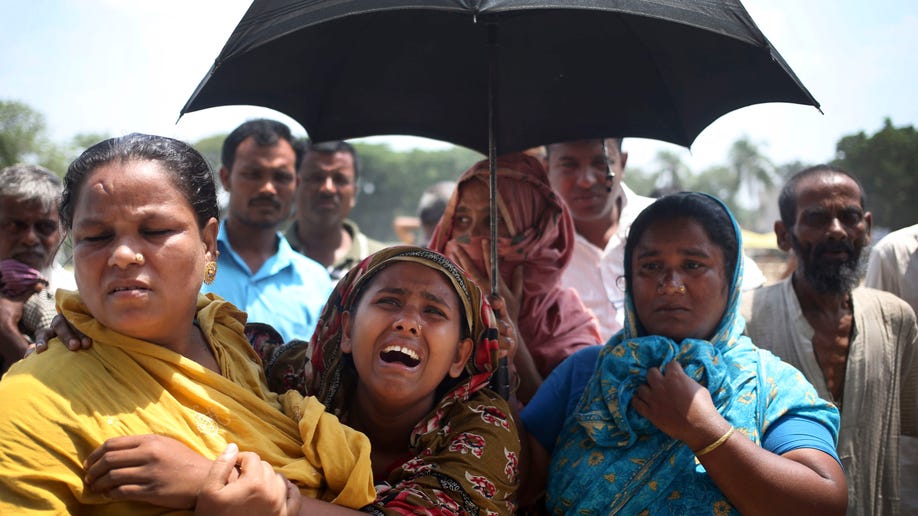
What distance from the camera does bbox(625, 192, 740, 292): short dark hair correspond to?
9.48 feet

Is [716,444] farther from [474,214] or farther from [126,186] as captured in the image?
[126,186]

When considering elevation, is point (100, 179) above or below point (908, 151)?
below

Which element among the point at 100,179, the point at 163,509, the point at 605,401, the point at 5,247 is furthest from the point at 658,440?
the point at 5,247

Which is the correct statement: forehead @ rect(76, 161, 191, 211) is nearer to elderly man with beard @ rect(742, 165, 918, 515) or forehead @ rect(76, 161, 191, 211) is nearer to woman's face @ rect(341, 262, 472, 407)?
woman's face @ rect(341, 262, 472, 407)

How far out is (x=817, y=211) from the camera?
156 inches

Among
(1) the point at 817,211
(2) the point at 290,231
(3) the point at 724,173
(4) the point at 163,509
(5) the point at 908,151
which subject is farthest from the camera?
(3) the point at 724,173

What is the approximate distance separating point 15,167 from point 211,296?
184 centimetres

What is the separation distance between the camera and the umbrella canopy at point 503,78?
2.95 m

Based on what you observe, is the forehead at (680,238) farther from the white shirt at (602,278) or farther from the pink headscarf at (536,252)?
the white shirt at (602,278)

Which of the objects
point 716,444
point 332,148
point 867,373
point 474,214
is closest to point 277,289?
point 474,214

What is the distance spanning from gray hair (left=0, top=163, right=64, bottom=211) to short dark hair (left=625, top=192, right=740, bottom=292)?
2758 mm

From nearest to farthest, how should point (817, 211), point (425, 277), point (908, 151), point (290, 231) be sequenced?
point (425, 277) < point (817, 211) < point (290, 231) < point (908, 151)

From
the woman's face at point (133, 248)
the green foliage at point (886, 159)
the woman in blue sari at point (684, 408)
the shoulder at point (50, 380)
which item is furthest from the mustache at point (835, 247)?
the green foliage at point (886, 159)

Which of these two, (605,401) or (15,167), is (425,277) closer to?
(605,401)
